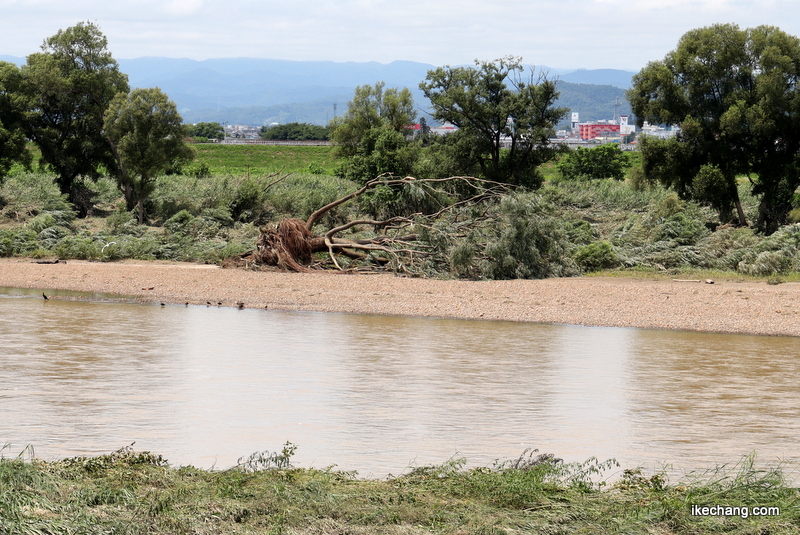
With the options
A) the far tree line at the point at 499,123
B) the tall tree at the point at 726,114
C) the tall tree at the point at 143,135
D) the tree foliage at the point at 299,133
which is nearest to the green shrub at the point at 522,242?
the far tree line at the point at 499,123

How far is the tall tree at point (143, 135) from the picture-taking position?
29047 millimetres

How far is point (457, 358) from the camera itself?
12406mm

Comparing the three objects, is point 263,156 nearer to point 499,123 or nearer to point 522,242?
point 499,123

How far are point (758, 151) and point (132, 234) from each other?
19.9 m

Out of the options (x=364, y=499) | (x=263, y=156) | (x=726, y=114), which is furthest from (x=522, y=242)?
(x=263, y=156)

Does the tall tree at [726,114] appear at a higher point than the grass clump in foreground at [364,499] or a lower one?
higher

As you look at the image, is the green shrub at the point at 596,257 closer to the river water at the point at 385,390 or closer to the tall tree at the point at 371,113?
the river water at the point at 385,390

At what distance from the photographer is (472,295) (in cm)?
1805

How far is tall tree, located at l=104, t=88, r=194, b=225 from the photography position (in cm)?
2905

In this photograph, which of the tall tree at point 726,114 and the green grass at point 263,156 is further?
the green grass at point 263,156

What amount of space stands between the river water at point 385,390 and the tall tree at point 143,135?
13961mm

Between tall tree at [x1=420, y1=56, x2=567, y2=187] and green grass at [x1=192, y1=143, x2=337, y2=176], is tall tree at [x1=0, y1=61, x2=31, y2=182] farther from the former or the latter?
green grass at [x1=192, y1=143, x2=337, y2=176]

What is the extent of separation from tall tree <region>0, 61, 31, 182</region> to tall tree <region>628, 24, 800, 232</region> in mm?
20688

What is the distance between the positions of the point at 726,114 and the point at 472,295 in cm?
1245
